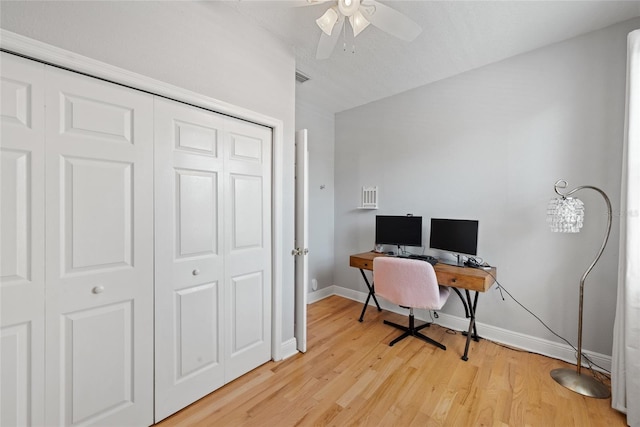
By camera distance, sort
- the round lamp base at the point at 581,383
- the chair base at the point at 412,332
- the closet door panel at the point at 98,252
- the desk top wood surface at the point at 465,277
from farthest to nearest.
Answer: the chair base at the point at 412,332
the desk top wood surface at the point at 465,277
the round lamp base at the point at 581,383
the closet door panel at the point at 98,252

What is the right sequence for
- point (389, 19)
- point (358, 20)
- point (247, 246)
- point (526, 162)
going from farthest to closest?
point (526, 162) → point (247, 246) → point (358, 20) → point (389, 19)

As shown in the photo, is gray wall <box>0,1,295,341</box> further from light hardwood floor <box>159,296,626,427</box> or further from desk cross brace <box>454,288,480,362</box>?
desk cross brace <box>454,288,480,362</box>

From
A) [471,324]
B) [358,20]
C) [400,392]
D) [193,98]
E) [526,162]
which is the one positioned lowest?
[400,392]

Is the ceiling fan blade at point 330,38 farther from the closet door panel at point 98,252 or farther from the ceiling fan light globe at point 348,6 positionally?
the closet door panel at point 98,252

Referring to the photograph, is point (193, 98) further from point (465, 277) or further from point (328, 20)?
point (465, 277)

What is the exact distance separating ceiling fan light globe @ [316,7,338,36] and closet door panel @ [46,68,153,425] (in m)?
1.12

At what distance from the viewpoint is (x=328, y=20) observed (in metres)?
1.48

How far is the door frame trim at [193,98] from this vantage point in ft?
3.68

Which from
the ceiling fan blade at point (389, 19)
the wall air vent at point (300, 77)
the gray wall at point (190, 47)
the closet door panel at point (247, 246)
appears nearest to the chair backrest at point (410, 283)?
the gray wall at point (190, 47)

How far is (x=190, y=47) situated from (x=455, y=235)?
2716 millimetres

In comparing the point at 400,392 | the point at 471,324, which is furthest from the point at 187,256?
the point at 471,324

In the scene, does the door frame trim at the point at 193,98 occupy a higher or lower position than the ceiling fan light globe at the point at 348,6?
lower

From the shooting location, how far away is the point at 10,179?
1097 millimetres

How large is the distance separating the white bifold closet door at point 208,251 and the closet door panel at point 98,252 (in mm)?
81
